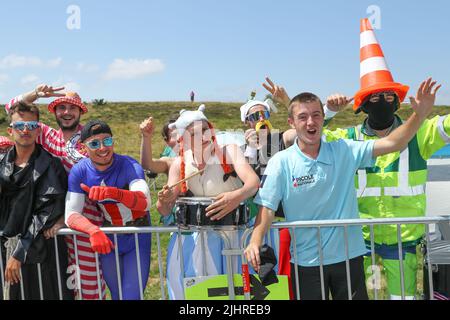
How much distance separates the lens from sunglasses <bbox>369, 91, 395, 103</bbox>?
3.33 metres

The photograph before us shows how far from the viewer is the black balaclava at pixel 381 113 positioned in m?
3.32

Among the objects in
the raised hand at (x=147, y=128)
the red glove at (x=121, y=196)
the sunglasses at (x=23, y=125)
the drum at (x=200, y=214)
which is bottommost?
the drum at (x=200, y=214)

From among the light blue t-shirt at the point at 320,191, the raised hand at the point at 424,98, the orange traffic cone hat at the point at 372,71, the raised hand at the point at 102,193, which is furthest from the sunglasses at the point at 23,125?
the raised hand at the point at 424,98

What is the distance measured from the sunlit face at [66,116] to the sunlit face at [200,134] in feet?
4.03

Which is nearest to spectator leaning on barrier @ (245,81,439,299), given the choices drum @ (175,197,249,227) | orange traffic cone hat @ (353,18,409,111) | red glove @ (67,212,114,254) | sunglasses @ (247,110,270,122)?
drum @ (175,197,249,227)

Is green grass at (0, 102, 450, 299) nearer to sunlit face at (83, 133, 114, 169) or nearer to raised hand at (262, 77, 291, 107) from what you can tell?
raised hand at (262, 77, 291, 107)

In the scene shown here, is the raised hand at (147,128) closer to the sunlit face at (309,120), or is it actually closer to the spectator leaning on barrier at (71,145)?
the spectator leaning on barrier at (71,145)

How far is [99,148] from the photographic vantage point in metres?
3.20

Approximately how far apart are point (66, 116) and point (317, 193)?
7.07 ft

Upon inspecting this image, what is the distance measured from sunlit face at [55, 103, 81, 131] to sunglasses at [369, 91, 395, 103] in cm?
237

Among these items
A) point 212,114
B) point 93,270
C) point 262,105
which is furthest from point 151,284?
→ point 212,114

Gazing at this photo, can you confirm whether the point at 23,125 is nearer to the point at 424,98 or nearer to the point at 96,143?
the point at 96,143

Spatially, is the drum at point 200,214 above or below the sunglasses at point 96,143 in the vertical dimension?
below

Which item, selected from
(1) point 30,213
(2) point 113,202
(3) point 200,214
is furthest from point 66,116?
(3) point 200,214
